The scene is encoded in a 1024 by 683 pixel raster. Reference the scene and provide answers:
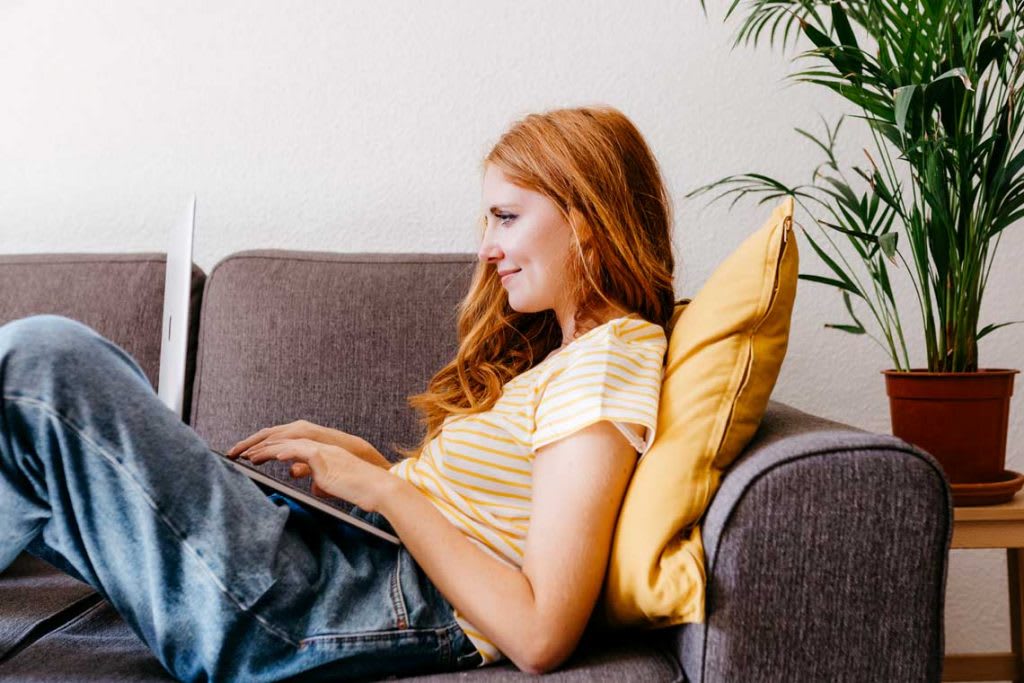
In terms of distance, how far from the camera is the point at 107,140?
1.75 meters

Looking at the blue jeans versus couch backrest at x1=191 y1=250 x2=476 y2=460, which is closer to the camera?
the blue jeans

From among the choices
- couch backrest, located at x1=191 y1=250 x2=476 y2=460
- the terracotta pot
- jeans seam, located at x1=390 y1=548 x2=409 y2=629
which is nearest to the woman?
jeans seam, located at x1=390 y1=548 x2=409 y2=629

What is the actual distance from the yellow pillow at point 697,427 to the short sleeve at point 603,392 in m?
0.03

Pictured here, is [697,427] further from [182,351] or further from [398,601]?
[182,351]

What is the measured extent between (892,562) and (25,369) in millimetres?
801

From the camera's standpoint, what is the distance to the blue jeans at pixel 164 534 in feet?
2.70

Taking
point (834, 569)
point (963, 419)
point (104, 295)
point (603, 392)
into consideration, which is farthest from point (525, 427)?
point (104, 295)

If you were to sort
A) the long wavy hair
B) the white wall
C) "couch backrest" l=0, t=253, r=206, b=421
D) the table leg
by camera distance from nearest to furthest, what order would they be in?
1. the long wavy hair
2. the table leg
3. "couch backrest" l=0, t=253, r=206, b=421
4. the white wall

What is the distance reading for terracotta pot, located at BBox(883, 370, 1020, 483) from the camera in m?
1.25

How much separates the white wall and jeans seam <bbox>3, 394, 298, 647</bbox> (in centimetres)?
95

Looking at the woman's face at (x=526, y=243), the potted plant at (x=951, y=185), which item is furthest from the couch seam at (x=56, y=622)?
the potted plant at (x=951, y=185)

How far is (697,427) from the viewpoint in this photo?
3.06ft

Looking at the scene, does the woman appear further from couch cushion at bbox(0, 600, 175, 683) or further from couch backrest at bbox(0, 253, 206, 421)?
couch backrest at bbox(0, 253, 206, 421)

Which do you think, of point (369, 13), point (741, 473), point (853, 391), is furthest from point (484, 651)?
point (369, 13)
